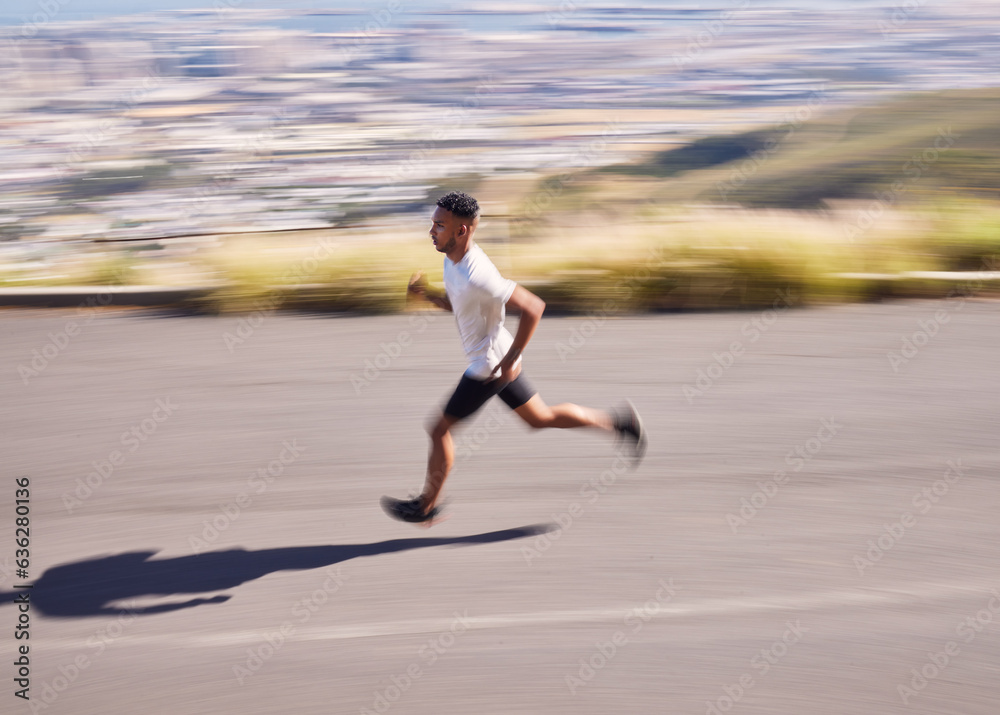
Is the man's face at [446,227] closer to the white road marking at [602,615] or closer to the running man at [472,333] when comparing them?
the running man at [472,333]

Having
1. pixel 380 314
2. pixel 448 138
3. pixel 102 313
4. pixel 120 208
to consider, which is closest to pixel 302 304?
pixel 380 314

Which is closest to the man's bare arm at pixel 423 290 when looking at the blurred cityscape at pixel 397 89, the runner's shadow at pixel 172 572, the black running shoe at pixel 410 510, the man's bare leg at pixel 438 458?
the man's bare leg at pixel 438 458

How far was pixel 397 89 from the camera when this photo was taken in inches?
823

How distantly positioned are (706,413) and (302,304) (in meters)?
3.79

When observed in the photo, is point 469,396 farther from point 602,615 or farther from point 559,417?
point 602,615

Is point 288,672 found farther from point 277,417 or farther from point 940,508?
point 940,508

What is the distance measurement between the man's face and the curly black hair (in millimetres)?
18

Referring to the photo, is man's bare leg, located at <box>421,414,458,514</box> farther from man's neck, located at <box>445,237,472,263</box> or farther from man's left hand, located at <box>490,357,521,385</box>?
man's neck, located at <box>445,237,472,263</box>

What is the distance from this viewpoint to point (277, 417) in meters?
6.04

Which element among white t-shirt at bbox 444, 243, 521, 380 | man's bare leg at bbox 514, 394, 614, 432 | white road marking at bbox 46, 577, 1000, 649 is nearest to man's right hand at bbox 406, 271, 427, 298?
white t-shirt at bbox 444, 243, 521, 380

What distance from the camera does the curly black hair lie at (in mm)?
4152

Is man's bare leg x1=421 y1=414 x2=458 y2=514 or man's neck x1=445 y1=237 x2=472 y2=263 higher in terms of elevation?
man's neck x1=445 y1=237 x2=472 y2=263

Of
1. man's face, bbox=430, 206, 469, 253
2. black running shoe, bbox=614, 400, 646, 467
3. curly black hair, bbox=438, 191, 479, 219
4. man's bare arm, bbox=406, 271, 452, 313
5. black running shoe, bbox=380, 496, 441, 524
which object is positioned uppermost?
curly black hair, bbox=438, 191, 479, 219

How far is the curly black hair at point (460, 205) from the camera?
13.6 ft
